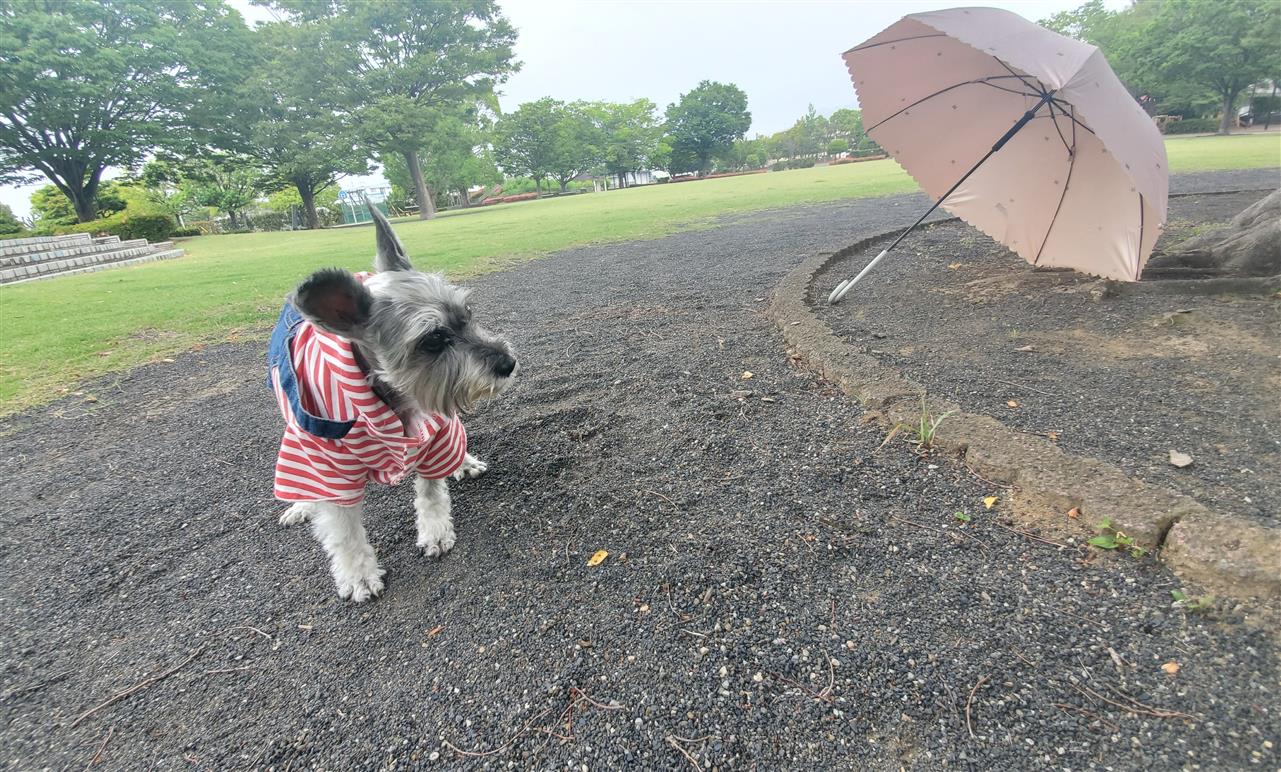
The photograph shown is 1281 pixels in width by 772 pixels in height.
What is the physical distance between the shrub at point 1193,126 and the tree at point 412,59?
5823cm

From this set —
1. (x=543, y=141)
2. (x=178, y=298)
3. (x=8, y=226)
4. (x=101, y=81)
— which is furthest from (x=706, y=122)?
(x=178, y=298)

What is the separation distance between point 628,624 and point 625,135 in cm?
8135

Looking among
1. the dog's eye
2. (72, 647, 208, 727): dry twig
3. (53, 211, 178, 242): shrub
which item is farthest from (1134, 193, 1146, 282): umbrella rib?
(53, 211, 178, 242): shrub

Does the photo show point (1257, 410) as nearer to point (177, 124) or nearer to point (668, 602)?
point (668, 602)

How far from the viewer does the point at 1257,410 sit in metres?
3.12

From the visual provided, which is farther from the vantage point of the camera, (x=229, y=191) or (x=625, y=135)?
(x=625, y=135)

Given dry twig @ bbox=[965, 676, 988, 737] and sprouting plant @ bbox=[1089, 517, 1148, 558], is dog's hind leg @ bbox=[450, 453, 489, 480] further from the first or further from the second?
sprouting plant @ bbox=[1089, 517, 1148, 558]

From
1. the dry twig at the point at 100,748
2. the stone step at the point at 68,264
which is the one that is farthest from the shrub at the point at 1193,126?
the stone step at the point at 68,264

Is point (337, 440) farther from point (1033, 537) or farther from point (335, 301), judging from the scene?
point (1033, 537)

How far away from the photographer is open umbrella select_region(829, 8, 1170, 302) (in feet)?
11.7

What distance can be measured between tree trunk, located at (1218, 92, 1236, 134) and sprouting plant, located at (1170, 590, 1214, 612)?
64815mm

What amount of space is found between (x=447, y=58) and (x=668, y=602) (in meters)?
45.1

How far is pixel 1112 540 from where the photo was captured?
222 cm

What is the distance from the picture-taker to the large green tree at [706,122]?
277ft
